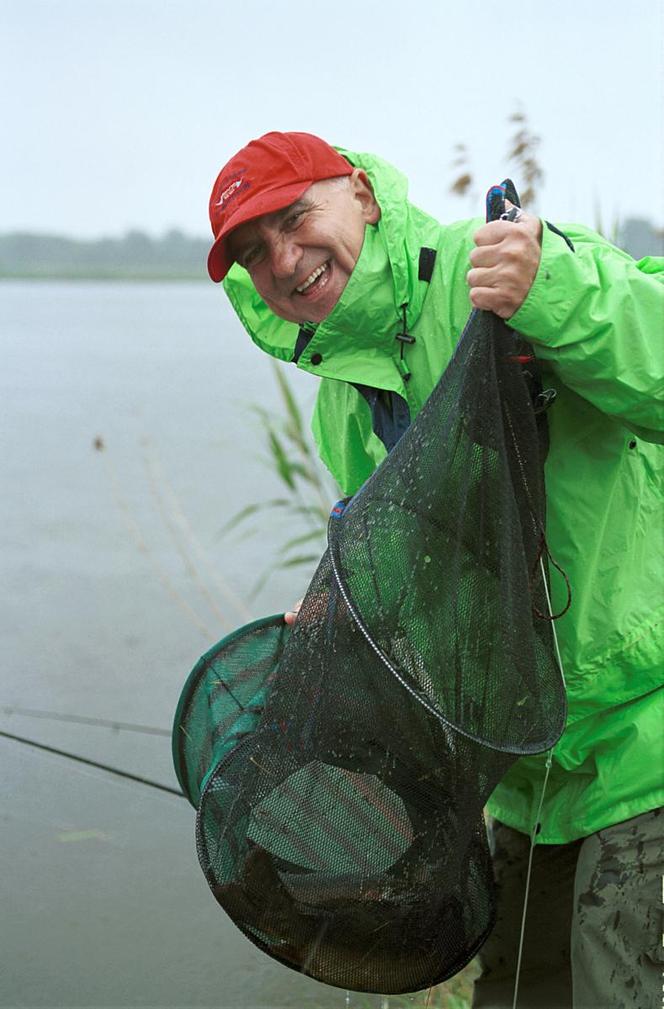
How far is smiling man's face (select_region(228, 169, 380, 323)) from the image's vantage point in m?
2.04

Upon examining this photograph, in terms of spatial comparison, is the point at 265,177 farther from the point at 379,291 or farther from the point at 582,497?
the point at 582,497

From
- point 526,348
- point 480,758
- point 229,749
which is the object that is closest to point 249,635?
point 229,749

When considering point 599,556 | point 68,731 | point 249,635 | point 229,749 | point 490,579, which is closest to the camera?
point 490,579

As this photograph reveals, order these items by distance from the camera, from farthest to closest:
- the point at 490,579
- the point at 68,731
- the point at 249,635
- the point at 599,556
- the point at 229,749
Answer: the point at 68,731, the point at 249,635, the point at 229,749, the point at 599,556, the point at 490,579

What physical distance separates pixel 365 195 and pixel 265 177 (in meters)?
0.18

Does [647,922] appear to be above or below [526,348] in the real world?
below

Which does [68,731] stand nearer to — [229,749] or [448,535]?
[229,749]

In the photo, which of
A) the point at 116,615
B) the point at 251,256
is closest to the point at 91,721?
the point at 116,615

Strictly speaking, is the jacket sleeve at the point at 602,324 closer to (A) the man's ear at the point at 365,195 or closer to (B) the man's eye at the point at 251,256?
(A) the man's ear at the point at 365,195

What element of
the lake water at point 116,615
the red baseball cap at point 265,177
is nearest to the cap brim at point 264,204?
the red baseball cap at point 265,177

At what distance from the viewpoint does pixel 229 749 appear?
214 cm

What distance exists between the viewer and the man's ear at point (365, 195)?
2.09m

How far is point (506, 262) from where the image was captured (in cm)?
171

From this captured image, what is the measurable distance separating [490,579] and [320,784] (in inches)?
17.1
